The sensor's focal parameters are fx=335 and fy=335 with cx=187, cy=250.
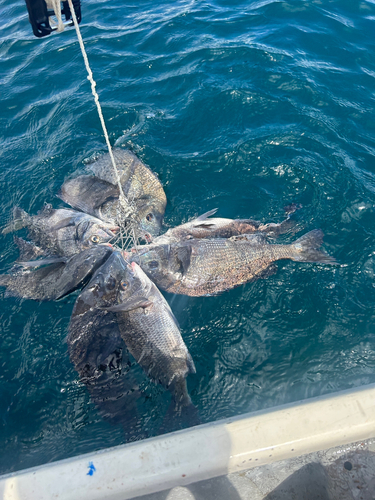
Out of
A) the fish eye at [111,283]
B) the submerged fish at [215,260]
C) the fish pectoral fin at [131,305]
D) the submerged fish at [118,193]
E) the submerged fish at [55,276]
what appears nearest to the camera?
the fish pectoral fin at [131,305]

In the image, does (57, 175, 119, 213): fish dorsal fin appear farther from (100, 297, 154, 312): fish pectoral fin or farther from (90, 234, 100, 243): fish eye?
(100, 297, 154, 312): fish pectoral fin

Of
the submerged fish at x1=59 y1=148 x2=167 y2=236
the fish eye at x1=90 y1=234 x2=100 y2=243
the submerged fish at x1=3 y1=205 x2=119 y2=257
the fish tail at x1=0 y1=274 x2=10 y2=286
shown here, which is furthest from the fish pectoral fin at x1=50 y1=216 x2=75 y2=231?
the fish tail at x1=0 y1=274 x2=10 y2=286

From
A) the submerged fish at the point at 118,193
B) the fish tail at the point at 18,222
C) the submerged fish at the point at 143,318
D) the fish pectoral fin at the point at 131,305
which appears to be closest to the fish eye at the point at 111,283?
the submerged fish at the point at 143,318

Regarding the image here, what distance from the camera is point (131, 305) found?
181 inches

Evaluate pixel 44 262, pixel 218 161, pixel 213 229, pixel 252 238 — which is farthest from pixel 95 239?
pixel 218 161

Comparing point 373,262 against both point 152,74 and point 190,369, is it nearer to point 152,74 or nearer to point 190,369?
point 190,369

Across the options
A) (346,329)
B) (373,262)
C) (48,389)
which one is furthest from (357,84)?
(48,389)

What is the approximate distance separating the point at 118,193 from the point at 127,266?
2.10m

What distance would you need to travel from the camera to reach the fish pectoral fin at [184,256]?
5102 millimetres

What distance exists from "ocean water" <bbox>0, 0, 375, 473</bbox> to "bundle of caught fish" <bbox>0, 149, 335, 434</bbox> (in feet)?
0.73

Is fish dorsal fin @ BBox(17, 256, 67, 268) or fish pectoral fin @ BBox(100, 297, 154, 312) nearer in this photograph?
fish pectoral fin @ BBox(100, 297, 154, 312)

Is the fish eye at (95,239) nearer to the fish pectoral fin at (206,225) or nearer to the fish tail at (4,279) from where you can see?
the fish tail at (4,279)

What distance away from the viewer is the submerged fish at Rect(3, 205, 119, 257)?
19.0ft

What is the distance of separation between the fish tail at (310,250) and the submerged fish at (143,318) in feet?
7.27
